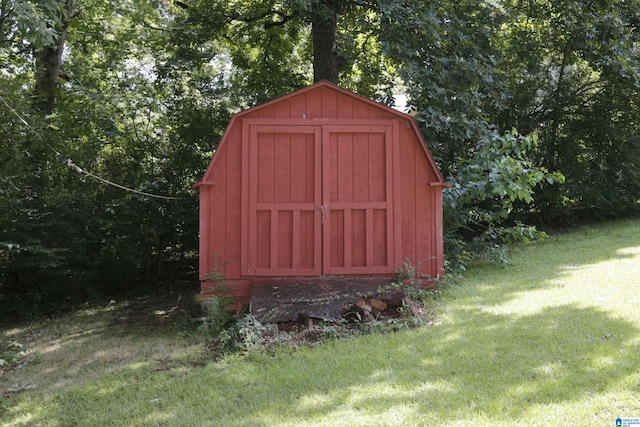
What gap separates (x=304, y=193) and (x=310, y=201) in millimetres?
133

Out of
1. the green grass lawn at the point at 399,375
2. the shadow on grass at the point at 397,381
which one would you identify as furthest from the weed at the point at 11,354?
the shadow on grass at the point at 397,381

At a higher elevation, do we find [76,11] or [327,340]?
[76,11]

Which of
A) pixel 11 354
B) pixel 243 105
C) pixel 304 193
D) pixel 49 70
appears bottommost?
pixel 11 354

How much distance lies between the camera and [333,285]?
24.2ft

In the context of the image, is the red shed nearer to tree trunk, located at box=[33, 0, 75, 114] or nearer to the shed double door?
the shed double door

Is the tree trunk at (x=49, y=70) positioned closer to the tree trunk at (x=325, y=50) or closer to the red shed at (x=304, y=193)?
the tree trunk at (x=325, y=50)

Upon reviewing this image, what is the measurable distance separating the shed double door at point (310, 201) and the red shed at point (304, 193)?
13 mm

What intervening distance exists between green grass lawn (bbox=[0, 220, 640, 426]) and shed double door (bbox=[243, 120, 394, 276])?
1.44 m

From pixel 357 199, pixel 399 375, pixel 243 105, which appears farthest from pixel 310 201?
pixel 243 105

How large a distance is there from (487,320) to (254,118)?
3.92 metres

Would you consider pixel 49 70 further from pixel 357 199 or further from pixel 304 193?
pixel 357 199

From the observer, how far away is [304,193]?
25.5ft

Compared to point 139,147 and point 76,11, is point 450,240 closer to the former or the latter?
point 139,147

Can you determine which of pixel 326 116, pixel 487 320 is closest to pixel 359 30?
pixel 326 116
